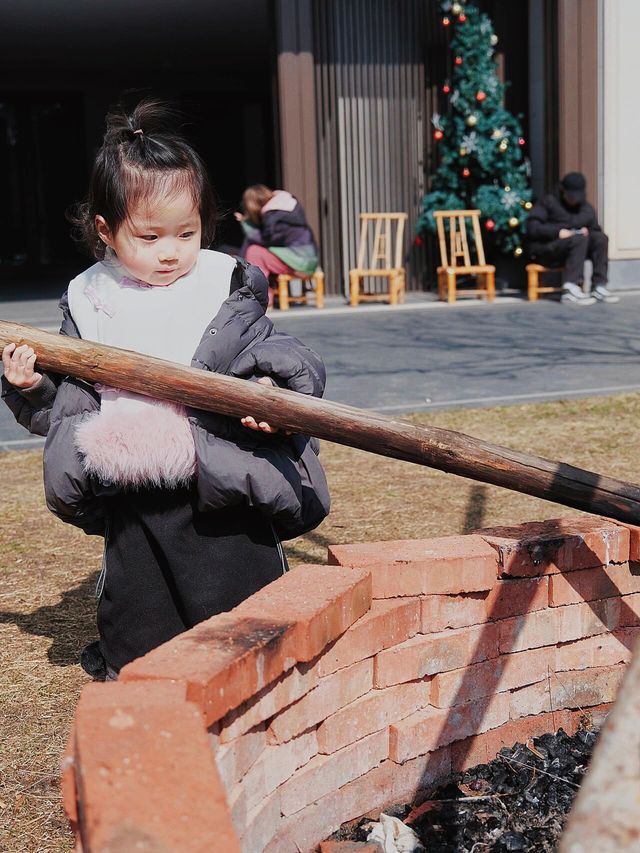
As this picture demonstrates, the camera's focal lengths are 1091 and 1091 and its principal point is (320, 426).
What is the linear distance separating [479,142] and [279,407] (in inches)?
392

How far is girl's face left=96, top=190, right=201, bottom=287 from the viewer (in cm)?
242

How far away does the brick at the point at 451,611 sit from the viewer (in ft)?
7.95

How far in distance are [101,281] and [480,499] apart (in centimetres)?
244

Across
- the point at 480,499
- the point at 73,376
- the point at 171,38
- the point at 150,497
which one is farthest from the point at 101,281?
the point at 171,38

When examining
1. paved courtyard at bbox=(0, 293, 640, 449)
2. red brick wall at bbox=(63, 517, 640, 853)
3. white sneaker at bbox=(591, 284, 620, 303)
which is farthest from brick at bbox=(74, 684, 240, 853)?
white sneaker at bbox=(591, 284, 620, 303)

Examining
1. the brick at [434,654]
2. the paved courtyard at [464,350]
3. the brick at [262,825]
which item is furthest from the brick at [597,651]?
the paved courtyard at [464,350]

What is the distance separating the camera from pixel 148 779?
1419 millimetres

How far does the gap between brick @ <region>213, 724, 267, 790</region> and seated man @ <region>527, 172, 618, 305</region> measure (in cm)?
967

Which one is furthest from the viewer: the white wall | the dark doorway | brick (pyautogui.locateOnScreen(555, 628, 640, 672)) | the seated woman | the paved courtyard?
the dark doorway

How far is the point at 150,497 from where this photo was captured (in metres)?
2.57

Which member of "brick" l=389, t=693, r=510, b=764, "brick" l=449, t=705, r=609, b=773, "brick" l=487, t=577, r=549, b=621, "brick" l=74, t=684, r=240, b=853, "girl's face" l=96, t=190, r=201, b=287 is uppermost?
"girl's face" l=96, t=190, r=201, b=287

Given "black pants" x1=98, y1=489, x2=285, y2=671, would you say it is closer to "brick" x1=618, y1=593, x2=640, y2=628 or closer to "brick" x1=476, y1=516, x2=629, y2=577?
"brick" x1=476, y1=516, x2=629, y2=577

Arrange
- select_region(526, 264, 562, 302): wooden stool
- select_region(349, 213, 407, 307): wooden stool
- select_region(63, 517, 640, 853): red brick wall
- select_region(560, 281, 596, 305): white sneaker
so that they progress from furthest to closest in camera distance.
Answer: select_region(349, 213, 407, 307): wooden stool → select_region(526, 264, 562, 302): wooden stool → select_region(560, 281, 596, 305): white sneaker → select_region(63, 517, 640, 853): red brick wall

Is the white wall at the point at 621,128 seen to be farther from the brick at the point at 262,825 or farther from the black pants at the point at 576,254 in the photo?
the brick at the point at 262,825
